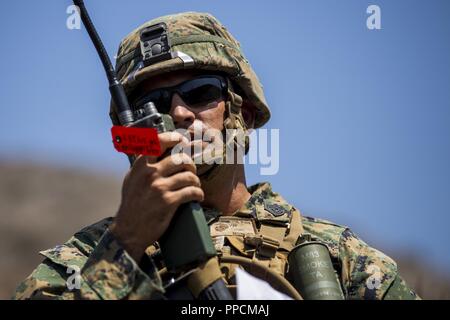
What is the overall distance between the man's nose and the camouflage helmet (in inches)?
10.8

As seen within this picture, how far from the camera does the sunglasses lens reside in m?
6.02

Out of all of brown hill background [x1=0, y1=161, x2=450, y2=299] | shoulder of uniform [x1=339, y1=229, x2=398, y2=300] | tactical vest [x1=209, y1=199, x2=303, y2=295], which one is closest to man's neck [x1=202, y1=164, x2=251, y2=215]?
tactical vest [x1=209, y1=199, x2=303, y2=295]

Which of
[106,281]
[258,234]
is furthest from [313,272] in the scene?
[106,281]

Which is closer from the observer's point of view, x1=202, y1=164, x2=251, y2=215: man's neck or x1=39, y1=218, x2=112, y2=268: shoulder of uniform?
x1=39, y1=218, x2=112, y2=268: shoulder of uniform

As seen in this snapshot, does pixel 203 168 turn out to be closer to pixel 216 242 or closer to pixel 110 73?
pixel 216 242

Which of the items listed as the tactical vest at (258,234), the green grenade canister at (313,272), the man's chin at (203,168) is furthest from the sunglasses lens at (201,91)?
the green grenade canister at (313,272)

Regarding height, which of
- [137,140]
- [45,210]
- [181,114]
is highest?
[137,140]

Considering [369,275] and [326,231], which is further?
[326,231]

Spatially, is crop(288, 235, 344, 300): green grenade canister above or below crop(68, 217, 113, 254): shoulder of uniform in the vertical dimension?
below

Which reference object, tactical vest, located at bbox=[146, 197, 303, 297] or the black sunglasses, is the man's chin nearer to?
tactical vest, located at bbox=[146, 197, 303, 297]

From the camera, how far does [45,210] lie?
34.3 meters

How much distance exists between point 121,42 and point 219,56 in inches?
29.0

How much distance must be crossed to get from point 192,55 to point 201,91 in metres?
0.27
